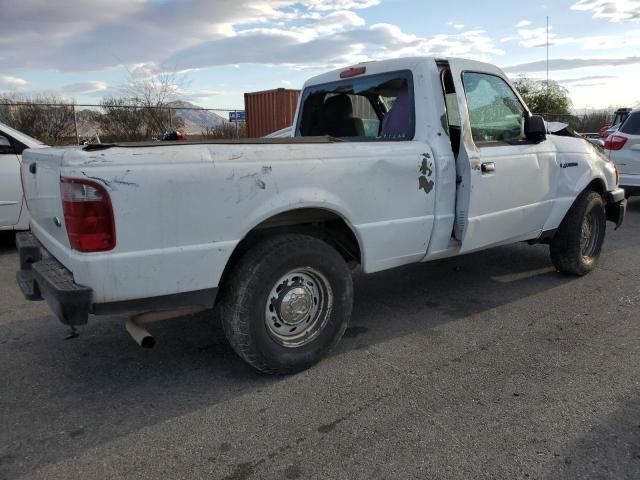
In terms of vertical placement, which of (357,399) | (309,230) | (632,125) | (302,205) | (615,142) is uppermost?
(632,125)

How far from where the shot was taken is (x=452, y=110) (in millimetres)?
4035

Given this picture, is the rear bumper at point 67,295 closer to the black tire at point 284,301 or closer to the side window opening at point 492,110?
the black tire at point 284,301

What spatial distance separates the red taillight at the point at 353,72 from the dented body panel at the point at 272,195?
0.31 ft

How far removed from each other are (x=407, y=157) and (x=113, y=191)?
190 centimetres

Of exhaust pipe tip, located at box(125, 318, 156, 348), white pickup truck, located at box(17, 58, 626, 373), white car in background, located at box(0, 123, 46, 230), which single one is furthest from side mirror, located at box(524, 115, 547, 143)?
white car in background, located at box(0, 123, 46, 230)

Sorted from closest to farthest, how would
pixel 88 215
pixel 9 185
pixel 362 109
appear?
pixel 88 215
pixel 362 109
pixel 9 185

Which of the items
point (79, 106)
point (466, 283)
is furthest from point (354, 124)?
point (79, 106)

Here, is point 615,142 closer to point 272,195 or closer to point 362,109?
point 362,109

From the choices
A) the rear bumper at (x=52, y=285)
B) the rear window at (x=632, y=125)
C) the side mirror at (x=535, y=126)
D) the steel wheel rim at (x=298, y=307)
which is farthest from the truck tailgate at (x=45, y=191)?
the rear window at (x=632, y=125)

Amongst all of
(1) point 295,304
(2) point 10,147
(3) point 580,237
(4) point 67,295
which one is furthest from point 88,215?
(2) point 10,147

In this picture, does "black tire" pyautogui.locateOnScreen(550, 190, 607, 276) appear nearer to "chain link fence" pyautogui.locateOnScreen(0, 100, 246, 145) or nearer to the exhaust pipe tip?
the exhaust pipe tip

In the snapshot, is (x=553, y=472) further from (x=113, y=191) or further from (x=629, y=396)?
(x=113, y=191)

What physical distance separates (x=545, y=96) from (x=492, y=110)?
28.6 meters

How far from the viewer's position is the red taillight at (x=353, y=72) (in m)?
4.44
